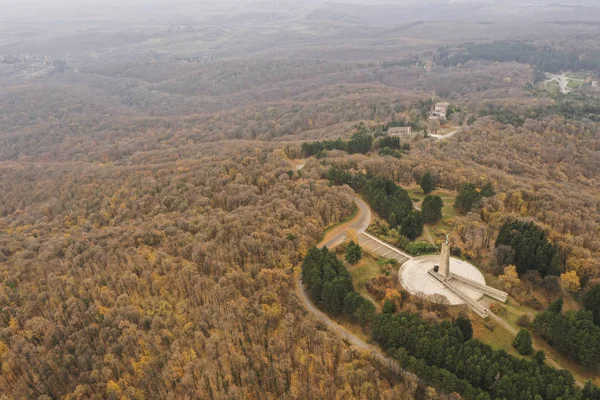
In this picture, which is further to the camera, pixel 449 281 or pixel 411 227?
pixel 411 227

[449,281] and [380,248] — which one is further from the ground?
[449,281]

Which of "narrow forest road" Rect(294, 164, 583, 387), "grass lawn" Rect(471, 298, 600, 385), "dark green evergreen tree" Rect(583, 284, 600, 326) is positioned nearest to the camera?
"grass lawn" Rect(471, 298, 600, 385)

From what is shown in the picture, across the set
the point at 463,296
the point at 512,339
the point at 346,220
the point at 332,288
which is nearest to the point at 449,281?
the point at 463,296

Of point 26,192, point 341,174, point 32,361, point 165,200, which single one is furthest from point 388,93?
point 32,361

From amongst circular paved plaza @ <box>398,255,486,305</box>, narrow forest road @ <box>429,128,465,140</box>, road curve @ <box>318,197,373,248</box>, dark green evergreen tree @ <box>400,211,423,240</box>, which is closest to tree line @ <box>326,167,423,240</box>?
dark green evergreen tree @ <box>400,211,423,240</box>

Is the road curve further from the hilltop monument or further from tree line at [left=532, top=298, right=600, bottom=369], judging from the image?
tree line at [left=532, top=298, right=600, bottom=369]

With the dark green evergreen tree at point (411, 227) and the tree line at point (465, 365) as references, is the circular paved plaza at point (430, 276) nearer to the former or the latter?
the dark green evergreen tree at point (411, 227)

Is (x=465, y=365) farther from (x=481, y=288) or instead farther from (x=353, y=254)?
(x=353, y=254)
